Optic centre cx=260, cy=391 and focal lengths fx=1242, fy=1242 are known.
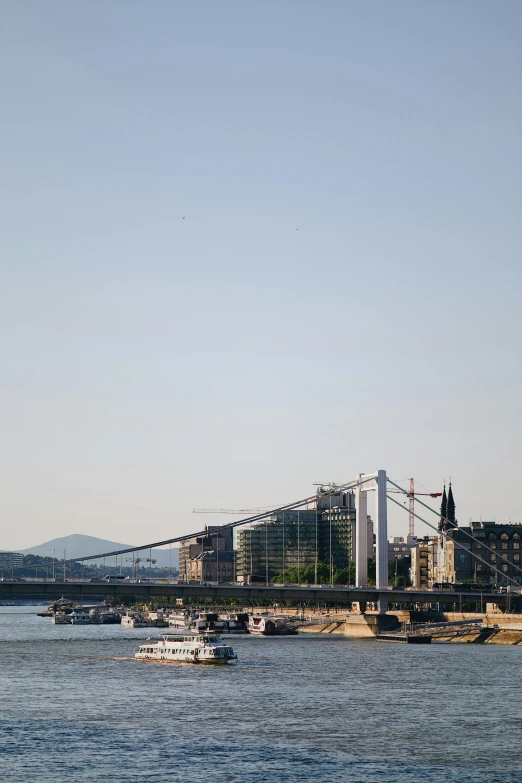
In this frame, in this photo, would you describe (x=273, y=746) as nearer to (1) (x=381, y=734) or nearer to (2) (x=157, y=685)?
(1) (x=381, y=734)

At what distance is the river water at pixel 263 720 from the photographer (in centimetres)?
5531

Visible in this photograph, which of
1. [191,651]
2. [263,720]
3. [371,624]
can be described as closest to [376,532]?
[371,624]

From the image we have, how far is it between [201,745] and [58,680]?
33.2 metres

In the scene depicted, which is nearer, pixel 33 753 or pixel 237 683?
pixel 33 753

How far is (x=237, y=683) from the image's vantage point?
90250mm

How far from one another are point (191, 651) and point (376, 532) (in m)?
53.9

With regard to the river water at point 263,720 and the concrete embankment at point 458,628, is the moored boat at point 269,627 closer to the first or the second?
the concrete embankment at point 458,628

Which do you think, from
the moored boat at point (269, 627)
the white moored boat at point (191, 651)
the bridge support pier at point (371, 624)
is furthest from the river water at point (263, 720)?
the moored boat at point (269, 627)

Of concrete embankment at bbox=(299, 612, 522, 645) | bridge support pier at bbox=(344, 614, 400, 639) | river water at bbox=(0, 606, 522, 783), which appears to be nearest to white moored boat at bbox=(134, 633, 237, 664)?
river water at bbox=(0, 606, 522, 783)

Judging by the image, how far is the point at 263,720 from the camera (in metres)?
70.2

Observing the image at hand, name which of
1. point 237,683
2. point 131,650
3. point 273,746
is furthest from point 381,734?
point 131,650

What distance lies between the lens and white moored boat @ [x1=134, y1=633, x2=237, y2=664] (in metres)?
109

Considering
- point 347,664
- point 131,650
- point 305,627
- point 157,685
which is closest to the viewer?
point 157,685

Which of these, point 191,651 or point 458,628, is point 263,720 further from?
point 458,628
